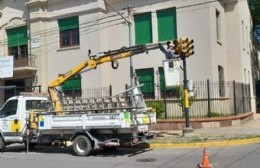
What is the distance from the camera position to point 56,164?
13.9 m

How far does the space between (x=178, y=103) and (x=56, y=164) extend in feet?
44.7

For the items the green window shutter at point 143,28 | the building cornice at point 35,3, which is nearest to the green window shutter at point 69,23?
the building cornice at point 35,3

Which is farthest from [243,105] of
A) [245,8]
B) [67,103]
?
[67,103]

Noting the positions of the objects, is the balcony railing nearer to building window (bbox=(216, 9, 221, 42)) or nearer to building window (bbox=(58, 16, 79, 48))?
building window (bbox=(58, 16, 79, 48))

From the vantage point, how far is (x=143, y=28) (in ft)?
96.8

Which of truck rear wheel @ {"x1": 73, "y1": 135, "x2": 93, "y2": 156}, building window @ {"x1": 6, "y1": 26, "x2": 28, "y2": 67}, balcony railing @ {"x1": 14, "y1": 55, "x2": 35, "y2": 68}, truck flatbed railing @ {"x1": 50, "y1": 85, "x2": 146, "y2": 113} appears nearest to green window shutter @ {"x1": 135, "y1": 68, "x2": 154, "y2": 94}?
balcony railing @ {"x1": 14, "y1": 55, "x2": 35, "y2": 68}

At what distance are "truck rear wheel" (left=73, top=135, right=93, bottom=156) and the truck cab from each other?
2.95 meters

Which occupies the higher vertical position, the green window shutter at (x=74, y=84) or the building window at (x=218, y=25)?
the building window at (x=218, y=25)

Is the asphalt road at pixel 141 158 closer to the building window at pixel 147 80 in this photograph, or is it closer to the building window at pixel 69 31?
the building window at pixel 147 80

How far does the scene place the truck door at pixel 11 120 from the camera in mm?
17781

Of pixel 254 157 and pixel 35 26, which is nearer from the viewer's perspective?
pixel 254 157

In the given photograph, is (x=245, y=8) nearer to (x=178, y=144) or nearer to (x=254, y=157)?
(x=178, y=144)

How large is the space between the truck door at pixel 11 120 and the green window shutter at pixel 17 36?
16702mm

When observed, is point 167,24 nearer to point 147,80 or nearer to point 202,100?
point 147,80
